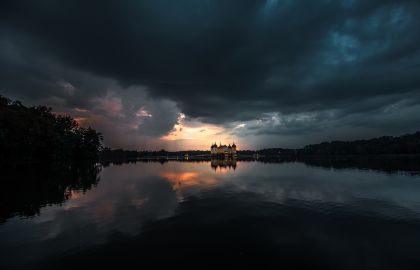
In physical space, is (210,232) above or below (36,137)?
below

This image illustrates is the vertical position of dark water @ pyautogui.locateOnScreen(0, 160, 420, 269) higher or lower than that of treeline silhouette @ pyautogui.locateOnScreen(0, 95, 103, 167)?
lower

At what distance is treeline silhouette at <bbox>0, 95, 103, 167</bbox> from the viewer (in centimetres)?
10162

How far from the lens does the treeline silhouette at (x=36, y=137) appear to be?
102m

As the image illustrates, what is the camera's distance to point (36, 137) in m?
117

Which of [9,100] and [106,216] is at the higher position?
[9,100]

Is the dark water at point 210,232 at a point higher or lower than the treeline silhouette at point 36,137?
lower

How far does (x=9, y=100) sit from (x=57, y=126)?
29.0m

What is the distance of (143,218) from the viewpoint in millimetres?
28031

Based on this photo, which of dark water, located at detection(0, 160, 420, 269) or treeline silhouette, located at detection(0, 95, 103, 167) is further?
treeline silhouette, located at detection(0, 95, 103, 167)

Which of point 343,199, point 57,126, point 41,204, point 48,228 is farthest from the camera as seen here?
point 57,126

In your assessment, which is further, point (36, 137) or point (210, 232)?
point (36, 137)

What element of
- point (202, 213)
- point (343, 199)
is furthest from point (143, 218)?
point (343, 199)

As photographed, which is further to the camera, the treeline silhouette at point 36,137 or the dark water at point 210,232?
the treeline silhouette at point 36,137

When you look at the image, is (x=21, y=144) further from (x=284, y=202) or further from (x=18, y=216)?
(x=284, y=202)
